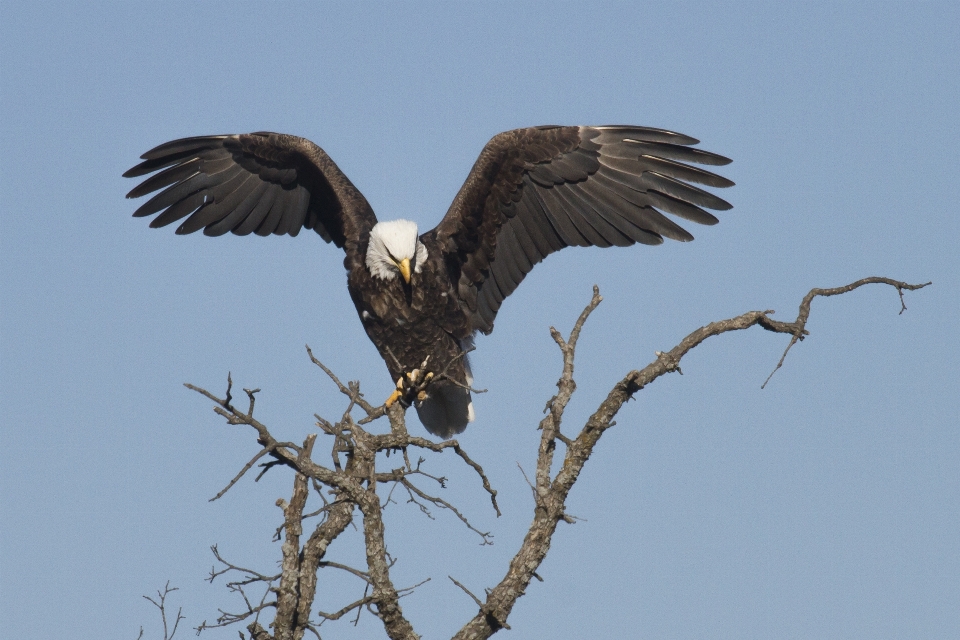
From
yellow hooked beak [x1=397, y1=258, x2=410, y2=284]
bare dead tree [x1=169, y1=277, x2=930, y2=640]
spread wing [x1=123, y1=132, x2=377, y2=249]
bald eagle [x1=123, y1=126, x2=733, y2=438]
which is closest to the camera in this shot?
bare dead tree [x1=169, y1=277, x2=930, y2=640]

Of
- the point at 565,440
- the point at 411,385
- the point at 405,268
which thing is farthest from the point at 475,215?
the point at 565,440

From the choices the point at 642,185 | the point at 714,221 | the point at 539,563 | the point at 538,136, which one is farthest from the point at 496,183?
the point at 539,563

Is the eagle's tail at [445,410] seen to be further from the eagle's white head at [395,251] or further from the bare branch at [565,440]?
the bare branch at [565,440]

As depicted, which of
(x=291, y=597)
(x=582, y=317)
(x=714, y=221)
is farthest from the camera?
(x=714, y=221)

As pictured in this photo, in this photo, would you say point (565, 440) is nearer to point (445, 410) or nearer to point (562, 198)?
point (562, 198)

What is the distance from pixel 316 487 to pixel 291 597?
40 cm

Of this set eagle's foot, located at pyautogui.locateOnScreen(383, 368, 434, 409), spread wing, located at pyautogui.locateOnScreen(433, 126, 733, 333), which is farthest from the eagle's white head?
eagle's foot, located at pyautogui.locateOnScreen(383, 368, 434, 409)

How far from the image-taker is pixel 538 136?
6.21 m

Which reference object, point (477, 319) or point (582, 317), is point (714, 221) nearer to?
point (477, 319)

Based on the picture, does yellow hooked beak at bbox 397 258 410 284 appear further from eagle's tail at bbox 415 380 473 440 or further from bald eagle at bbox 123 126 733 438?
eagle's tail at bbox 415 380 473 440

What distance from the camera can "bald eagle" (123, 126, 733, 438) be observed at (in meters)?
6.12

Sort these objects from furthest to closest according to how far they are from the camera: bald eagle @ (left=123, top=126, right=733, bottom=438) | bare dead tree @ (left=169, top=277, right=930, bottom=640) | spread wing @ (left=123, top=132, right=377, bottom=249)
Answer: spread wing @ (left=123, top=132, right=377, bottom=249)
bald eagle @ (left=123, top=126, right=733, bottom=438)
bare dead tree @ (left=169, top=277, right=930, bottom=640)

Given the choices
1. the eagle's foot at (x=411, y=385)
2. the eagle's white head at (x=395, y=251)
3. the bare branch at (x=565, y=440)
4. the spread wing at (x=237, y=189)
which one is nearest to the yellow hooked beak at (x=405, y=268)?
the eagle's white head at (x=395, y=251)

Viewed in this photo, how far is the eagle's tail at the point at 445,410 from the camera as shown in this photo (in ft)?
22.7
